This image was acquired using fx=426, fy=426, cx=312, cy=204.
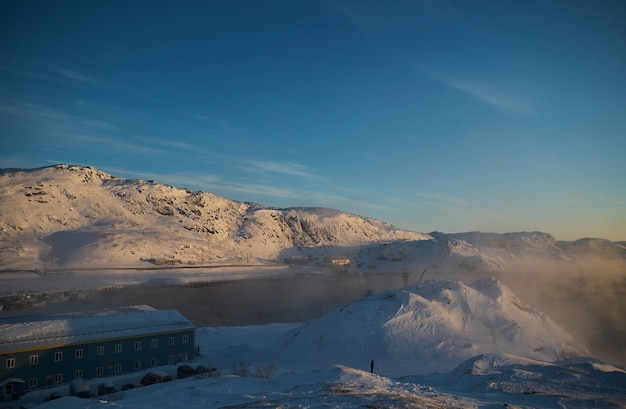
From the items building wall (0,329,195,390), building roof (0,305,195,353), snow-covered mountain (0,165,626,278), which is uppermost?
snow-covered mountain (0,165,626,278)

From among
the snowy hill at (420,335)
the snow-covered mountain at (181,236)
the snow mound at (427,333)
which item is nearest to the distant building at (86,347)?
the snowy hill at (420,335)

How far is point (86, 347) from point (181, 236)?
338 ft

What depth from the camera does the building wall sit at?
2125 cm

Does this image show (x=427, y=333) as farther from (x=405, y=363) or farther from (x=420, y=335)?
(x=405, y=363)

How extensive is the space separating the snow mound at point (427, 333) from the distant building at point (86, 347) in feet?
26.6

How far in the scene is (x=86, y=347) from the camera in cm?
2325

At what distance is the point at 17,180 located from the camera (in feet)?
435

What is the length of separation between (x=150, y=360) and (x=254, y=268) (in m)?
80.5

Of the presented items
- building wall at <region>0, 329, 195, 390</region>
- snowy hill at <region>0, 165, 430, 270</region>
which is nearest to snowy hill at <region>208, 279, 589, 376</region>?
building wall at <region>0, 329, 195, 390</region>

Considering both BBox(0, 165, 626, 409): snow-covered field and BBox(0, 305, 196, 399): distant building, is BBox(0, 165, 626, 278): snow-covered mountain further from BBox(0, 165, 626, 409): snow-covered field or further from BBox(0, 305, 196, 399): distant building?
BBox(0, 305, 196, 399): distant building

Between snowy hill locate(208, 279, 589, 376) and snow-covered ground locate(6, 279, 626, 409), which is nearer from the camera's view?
snow-covered ground locate(6, 279, 626, 409)

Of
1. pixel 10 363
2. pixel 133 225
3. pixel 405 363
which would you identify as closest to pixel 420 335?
pixel 405 363

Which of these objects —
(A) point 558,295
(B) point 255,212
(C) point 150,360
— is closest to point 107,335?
(C) point 150,360

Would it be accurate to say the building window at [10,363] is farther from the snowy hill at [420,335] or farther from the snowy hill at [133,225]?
the snowy hill at [133,225]
